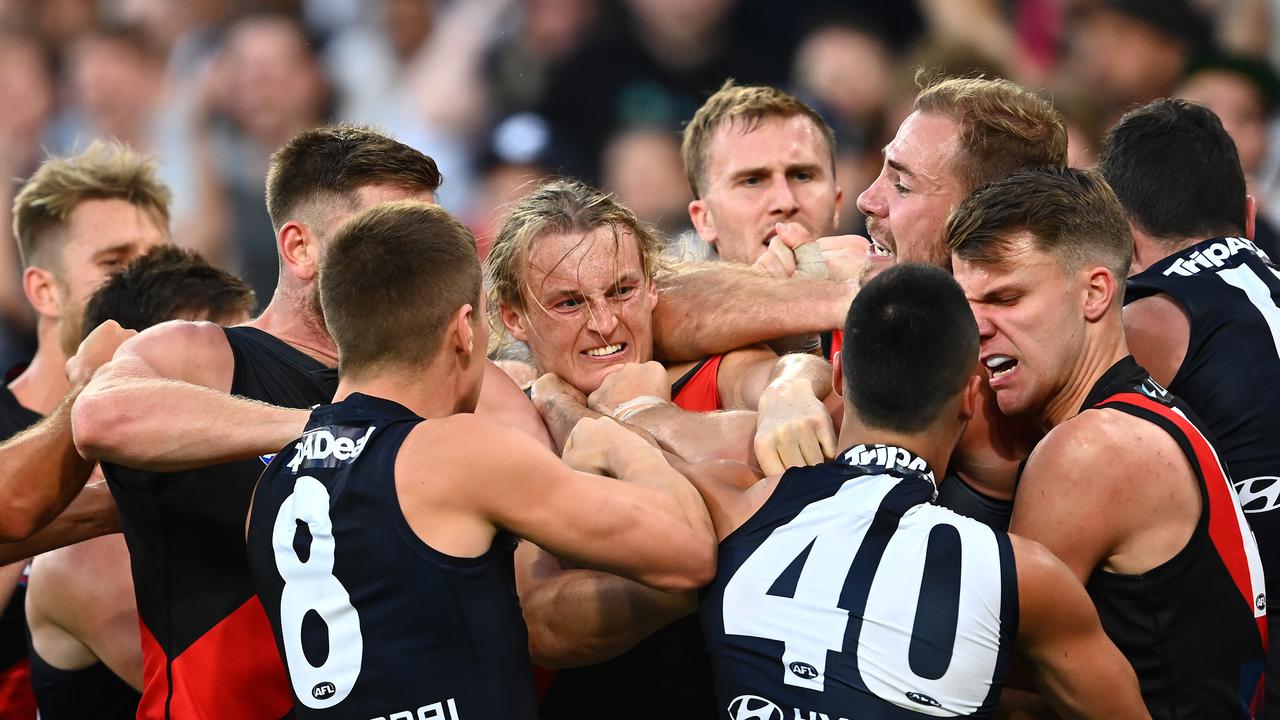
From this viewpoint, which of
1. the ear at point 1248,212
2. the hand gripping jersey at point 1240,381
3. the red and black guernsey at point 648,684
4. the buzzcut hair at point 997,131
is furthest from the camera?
the ear at point 1248,212

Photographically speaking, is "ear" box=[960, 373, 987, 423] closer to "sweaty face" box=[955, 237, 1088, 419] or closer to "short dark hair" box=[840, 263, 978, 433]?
"short dark hair" box=[840, 263, 978, 433]

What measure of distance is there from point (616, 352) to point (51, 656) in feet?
8.15

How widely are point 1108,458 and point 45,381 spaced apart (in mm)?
4666

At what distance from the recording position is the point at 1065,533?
338 cm

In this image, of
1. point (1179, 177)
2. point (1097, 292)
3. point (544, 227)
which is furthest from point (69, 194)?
point (1179, 177)

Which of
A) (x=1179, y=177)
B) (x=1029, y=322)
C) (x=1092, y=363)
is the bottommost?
(x=1092, y=363)

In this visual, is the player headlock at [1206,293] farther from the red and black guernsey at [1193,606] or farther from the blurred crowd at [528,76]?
the blurred crowd at [528,76]

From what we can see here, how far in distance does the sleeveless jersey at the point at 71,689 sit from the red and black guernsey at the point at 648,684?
1874mm

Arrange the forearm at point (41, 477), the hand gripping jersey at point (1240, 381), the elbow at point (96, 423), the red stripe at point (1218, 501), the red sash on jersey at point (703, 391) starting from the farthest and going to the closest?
the red sash on jersey at point (703, 391), the hand gripping jersey at point (1240, 381), the forearm at point (41, 477), the elbow at point (96, 423), the red stripe at point (1218, 501)

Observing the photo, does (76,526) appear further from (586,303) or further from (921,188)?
(921,188)

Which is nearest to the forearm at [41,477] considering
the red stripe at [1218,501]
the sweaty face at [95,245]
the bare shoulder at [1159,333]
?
the sweaty face at [95,245]

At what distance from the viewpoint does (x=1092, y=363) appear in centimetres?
371

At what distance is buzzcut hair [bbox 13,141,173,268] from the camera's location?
6.28 meters

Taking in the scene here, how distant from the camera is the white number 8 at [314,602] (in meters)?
3.17
